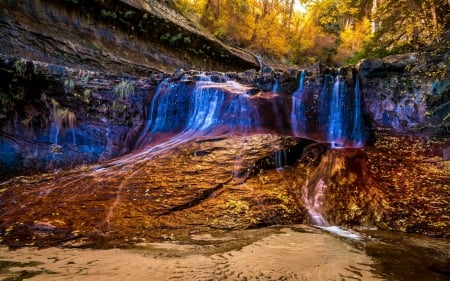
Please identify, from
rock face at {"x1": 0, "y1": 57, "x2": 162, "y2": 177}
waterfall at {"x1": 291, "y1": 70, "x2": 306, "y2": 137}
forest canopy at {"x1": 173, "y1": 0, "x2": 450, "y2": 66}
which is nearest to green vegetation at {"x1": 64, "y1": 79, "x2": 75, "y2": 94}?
rock face at {"x1": 0, "y1": 57, "x2": 162, "y2": 177}

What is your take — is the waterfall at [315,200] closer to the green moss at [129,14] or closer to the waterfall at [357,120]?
the waterfall at [357,120]

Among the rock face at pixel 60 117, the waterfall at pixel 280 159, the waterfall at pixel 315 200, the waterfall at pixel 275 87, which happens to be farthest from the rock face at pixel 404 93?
the rock face at pixel 60 117

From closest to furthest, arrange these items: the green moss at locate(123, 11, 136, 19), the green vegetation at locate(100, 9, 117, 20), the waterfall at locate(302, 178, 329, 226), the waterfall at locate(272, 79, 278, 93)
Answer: the waterfall at locate(302, 178, 329, 226)
the waterfall at locate(272, 79, 278, 93)
the green vegetation at locate(100, 9, 117, 20)
the green moss at locate(123, 11, 136, 19)

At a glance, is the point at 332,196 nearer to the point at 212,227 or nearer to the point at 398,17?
the point at 212,227

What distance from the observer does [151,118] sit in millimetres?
9648

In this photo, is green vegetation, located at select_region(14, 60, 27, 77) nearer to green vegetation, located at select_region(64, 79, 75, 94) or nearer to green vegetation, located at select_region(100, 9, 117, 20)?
green vegetation, located at select_region(64, 79, 75, 94)

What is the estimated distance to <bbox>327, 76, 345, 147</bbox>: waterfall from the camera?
31.3 feet

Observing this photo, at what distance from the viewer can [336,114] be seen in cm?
984

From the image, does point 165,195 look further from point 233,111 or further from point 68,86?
point 68,86

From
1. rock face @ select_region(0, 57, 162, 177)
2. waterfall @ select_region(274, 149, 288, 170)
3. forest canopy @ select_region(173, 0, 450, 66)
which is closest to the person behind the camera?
waterfall @ select_region(274, 149, 288, 170)

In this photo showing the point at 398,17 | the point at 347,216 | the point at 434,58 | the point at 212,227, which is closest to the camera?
the point at 212,227

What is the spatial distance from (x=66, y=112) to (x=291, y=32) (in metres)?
22.3

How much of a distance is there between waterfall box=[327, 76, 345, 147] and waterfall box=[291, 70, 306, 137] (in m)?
0.79

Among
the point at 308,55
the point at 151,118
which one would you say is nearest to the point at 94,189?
the point at 151,118
